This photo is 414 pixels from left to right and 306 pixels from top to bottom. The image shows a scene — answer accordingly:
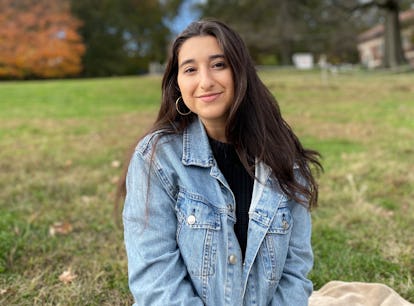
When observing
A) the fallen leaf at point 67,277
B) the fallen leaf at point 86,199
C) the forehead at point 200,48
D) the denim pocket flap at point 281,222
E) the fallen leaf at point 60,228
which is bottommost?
the fallen leaf at point 67,277

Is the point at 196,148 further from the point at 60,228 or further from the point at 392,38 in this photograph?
the point at 392,38

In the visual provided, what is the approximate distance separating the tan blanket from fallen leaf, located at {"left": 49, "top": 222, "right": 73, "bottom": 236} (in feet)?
6.15

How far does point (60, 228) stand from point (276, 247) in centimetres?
220

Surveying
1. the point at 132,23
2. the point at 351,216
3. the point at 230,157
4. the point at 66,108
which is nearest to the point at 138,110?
the point at 66,108

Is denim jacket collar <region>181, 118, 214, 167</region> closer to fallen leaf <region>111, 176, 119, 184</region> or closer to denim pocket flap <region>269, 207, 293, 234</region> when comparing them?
denim pocket flap <region>269, 207, 293, 234</region>

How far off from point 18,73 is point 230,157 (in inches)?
1204

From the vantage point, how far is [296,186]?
5.85 ft

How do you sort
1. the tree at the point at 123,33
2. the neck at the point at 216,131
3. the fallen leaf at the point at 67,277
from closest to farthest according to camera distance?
the neck at the point at 216,131, the fallen leaf at the point at 67,277, the tree at the point at 123,33

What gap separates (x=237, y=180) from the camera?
179 centimetres

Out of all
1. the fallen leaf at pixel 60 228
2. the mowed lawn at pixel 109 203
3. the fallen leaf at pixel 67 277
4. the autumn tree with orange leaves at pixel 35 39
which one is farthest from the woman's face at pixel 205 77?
the autumn tree with orange leaves at pixel 35 39

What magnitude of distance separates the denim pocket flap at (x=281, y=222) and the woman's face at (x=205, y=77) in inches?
17.1

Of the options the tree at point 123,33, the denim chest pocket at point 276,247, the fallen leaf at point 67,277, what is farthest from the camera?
the tree at point 123,33

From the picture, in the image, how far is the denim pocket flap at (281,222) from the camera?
169 centimetres

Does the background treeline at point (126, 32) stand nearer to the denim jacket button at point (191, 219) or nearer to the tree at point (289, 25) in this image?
the tree at point (289, 25)
